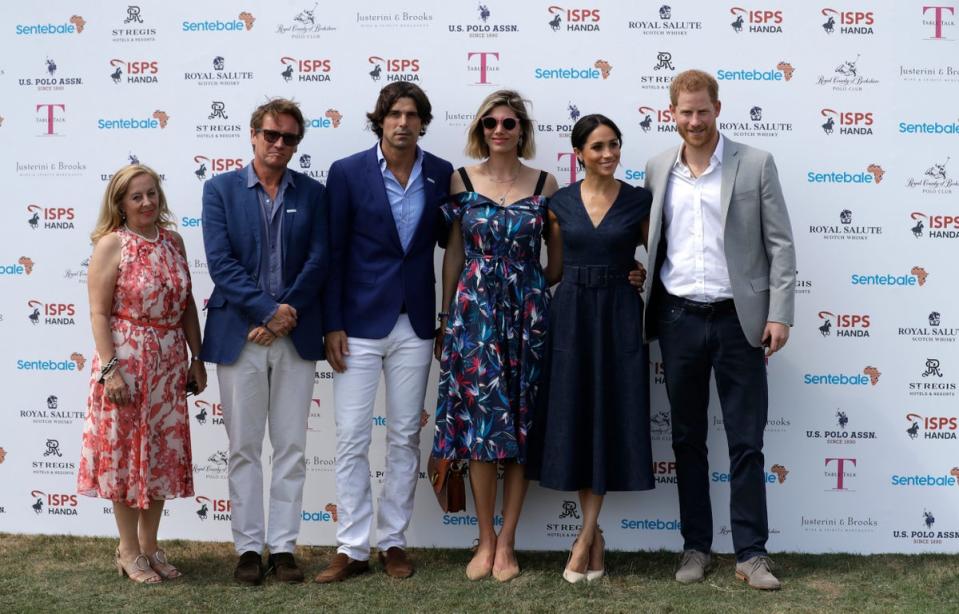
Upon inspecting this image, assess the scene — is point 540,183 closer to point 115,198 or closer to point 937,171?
point 115,198

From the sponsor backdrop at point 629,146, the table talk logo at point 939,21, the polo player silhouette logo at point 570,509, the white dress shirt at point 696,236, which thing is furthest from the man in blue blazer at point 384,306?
the table talk logo at point 939,21

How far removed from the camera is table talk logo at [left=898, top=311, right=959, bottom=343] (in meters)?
4.32

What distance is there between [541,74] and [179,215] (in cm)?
192


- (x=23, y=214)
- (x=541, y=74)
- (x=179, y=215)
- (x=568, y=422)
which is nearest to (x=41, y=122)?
(x=23, y=214)

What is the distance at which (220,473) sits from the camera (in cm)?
453

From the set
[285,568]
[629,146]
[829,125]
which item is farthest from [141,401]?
[829,125]

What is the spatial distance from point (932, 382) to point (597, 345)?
1788mm

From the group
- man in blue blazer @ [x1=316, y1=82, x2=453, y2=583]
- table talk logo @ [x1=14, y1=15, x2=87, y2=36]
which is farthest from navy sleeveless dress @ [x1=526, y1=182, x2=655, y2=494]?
table talk logo @ [x1=14, y1=15, x2=87, y2=36]

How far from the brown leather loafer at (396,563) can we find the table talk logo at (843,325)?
7.29ft

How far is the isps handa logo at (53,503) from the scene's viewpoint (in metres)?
4.57

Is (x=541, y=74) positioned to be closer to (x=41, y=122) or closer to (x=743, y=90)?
(x=743, y=90)

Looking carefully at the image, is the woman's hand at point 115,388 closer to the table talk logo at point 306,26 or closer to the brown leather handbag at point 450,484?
the brown leather handbag at point 450,484

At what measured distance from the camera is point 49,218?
4547mm

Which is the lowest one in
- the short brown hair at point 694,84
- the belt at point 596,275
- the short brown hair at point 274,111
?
the belt at point 596,275
